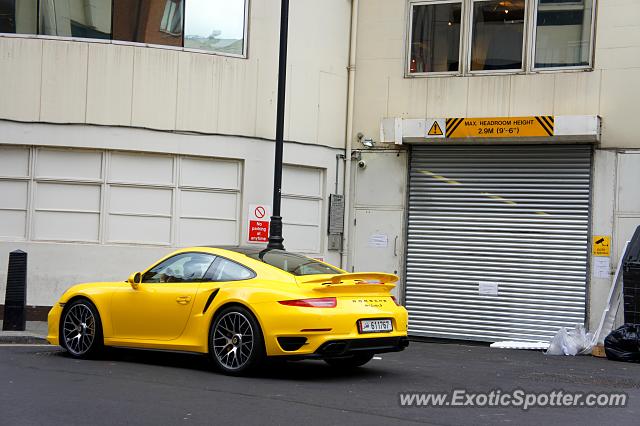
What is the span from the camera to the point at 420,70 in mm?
17500

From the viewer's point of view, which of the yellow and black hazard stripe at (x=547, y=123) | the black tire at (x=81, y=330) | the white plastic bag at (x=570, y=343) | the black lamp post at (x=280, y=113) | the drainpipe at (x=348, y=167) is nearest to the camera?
the black tire at (x=81, y=330)

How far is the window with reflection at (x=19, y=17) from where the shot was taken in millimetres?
15977

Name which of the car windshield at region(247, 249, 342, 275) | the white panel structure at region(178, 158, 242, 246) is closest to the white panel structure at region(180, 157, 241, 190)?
the white panel structure at region(178, 158, 242, 246)

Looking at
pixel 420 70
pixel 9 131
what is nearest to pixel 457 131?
pixel 420 70

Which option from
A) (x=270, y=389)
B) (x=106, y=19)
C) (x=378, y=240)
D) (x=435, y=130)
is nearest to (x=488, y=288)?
(x=378, y=240)

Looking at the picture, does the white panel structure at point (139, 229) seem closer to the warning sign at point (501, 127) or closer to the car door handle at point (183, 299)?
the warning sign at point (501, 127)

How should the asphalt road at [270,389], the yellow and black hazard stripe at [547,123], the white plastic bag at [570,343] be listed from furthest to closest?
the yellow and black hazard stripe at [547,123]
the white plastic bag at [570,343]
the asphalt road at [270,389]

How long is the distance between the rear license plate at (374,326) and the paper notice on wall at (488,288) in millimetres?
7608

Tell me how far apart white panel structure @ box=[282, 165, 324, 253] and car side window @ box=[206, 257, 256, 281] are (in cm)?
697

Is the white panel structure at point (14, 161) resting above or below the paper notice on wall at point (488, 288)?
above

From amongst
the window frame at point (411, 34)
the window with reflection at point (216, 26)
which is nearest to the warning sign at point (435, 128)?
the window frame at point (411, 34)

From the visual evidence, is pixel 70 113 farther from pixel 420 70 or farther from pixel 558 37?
pixel 558 37

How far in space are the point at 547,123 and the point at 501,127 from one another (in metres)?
0.86

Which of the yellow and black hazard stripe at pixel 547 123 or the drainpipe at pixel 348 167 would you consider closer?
the yellow and black hazard stripe at pixel 547 123
